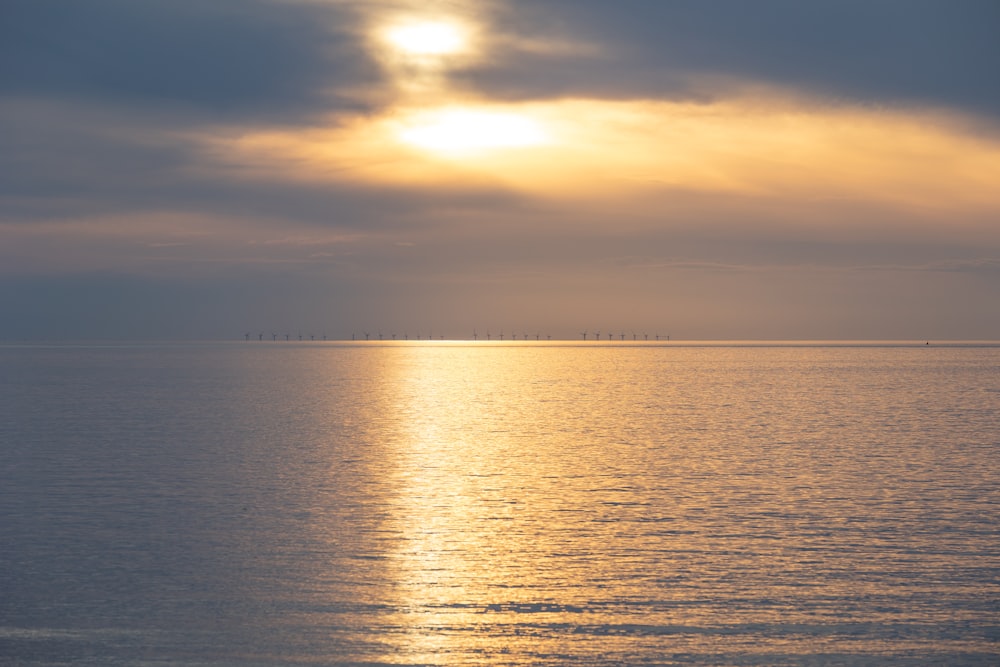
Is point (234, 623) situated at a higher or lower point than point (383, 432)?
lower

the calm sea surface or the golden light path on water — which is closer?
the calm sea surface

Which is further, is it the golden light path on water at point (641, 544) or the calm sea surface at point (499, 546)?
the golden light path on water at point (641, 544)

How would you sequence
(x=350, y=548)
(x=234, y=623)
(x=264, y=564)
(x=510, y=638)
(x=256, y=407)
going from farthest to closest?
(x=256, y=407) < (x=350, y=548) < (x=264, y=564) < (x=234, y=623) < (x=510, y=638)

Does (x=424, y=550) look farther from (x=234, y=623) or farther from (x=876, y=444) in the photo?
(x=876, y=444)

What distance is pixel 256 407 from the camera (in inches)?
4274

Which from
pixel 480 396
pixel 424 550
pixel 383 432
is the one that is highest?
pixel 480 396

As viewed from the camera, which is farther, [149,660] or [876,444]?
[876,444]

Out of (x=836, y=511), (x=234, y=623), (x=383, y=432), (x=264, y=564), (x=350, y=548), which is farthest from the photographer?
(x=383, y=432)

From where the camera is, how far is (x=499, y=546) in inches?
1390

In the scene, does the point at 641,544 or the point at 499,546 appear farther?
the point at 641,544

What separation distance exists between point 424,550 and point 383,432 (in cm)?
4645

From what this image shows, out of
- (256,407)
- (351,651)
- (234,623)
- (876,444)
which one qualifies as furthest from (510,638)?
(256,407)

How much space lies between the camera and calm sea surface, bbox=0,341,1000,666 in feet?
80.4

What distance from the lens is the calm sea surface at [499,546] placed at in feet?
80.4
